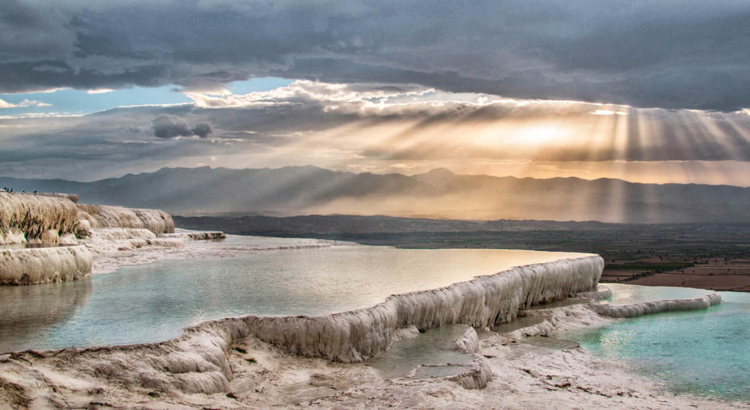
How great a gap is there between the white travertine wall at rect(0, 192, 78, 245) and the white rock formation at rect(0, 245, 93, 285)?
4765 mm

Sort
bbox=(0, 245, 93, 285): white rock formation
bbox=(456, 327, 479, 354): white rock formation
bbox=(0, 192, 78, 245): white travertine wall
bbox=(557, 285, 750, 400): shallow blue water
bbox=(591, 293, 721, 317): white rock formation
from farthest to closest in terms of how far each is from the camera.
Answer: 1. bbox=(591, 293, 721, 317): white rock formation
2. bbox=(0, 192, 78, 245): white travertine wall
3. bbox=(0, 245, 93, 285): white rock formation
4. bbox=(557, 285, 750, 400): shallow blue water
5. bbox=(456, 327, 479, 354): white rock formation

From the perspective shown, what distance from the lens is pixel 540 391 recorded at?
12.0 meters

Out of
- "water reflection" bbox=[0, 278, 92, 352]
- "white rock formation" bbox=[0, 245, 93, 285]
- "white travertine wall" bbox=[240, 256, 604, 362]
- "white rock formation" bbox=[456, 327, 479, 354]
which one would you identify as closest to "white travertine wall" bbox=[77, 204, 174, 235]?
"white rock formation" bbox=[0, 245, 93, 285]

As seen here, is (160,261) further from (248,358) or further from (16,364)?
(16,364)

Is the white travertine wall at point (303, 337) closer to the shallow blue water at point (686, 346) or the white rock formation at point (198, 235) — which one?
the shallow blue water at point (686, 346)

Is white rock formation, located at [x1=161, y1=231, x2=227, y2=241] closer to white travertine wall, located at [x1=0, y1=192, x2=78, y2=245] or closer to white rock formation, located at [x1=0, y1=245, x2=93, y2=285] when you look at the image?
white travertine wall, located at [x1=0, y1=192, x2=78, y2=245]

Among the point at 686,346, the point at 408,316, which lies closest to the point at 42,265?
the point at 408,316

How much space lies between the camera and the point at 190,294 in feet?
50.3

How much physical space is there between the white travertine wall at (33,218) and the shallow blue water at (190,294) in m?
5.00

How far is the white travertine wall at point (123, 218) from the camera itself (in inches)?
1492

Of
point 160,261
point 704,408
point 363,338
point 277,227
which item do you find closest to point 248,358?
point 363,338

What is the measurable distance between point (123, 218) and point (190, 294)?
28.9 meters

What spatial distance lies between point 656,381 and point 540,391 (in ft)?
12.9

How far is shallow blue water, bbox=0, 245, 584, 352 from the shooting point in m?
10.8
